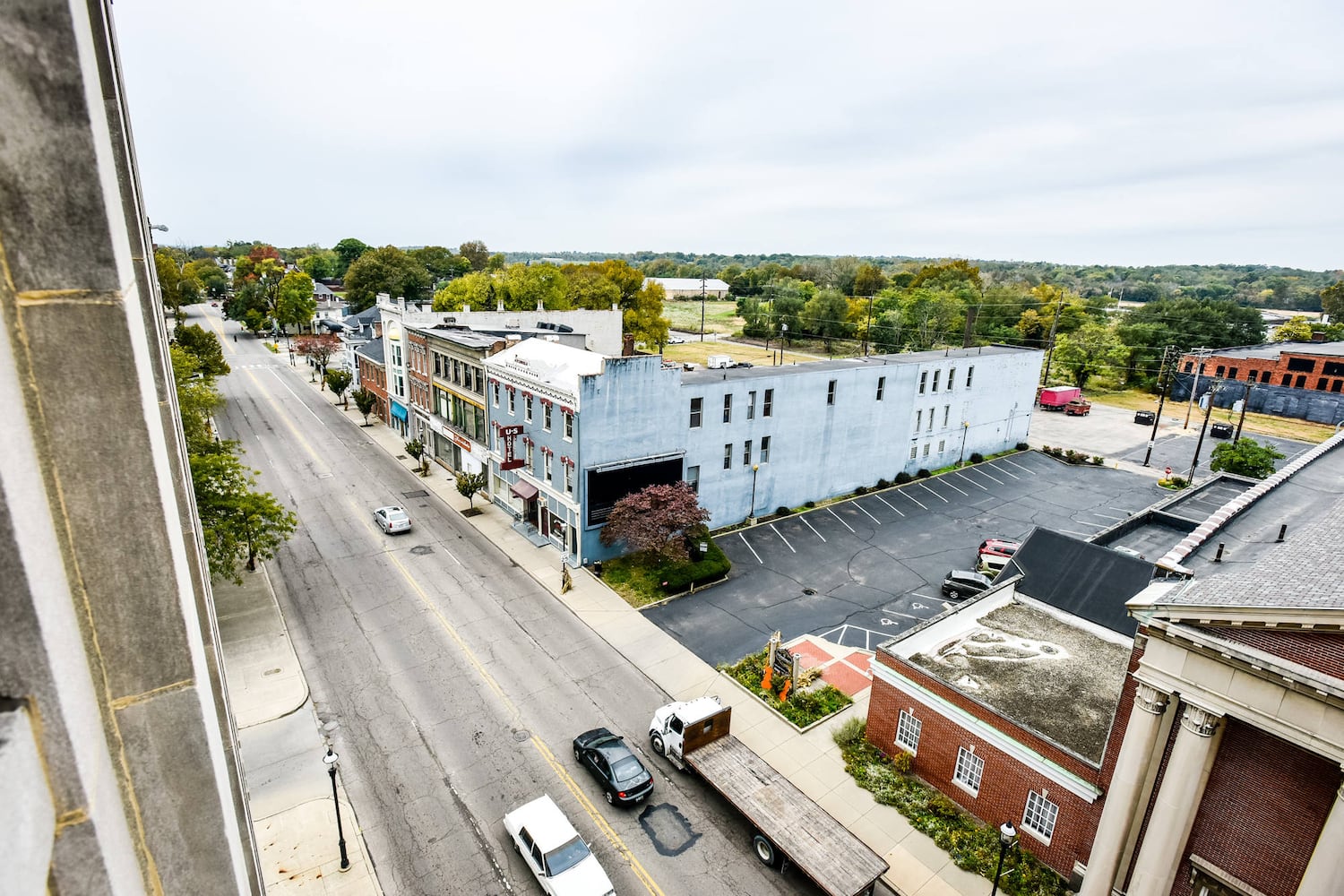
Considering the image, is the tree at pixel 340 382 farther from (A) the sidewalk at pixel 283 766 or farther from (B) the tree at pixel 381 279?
(B) the tree at pixel 381 279

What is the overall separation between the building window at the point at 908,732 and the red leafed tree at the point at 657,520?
38.7 feet

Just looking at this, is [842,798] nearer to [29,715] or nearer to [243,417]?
[29,715]

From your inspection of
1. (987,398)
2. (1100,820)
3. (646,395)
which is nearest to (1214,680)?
(1100,820)

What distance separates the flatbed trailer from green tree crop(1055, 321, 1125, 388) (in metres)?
79.4

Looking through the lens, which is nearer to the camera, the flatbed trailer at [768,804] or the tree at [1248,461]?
the flatbed trailer at [768,804]

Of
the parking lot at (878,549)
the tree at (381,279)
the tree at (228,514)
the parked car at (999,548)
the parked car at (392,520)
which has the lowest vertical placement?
the parking lot at (878,549)

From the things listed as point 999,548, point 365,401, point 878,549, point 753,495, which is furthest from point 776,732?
point 365,401

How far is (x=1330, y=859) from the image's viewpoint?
37.3 feet

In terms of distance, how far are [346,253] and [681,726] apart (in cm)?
18633

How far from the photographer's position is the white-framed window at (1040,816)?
670 inches

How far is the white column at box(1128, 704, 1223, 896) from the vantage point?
13.0 meters

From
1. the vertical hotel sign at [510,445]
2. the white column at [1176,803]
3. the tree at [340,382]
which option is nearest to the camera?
the white column at [1176,803]

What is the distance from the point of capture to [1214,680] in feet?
41.6

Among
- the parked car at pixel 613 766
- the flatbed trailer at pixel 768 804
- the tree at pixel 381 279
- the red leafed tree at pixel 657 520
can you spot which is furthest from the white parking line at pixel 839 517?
the tree at pixel 381 279
